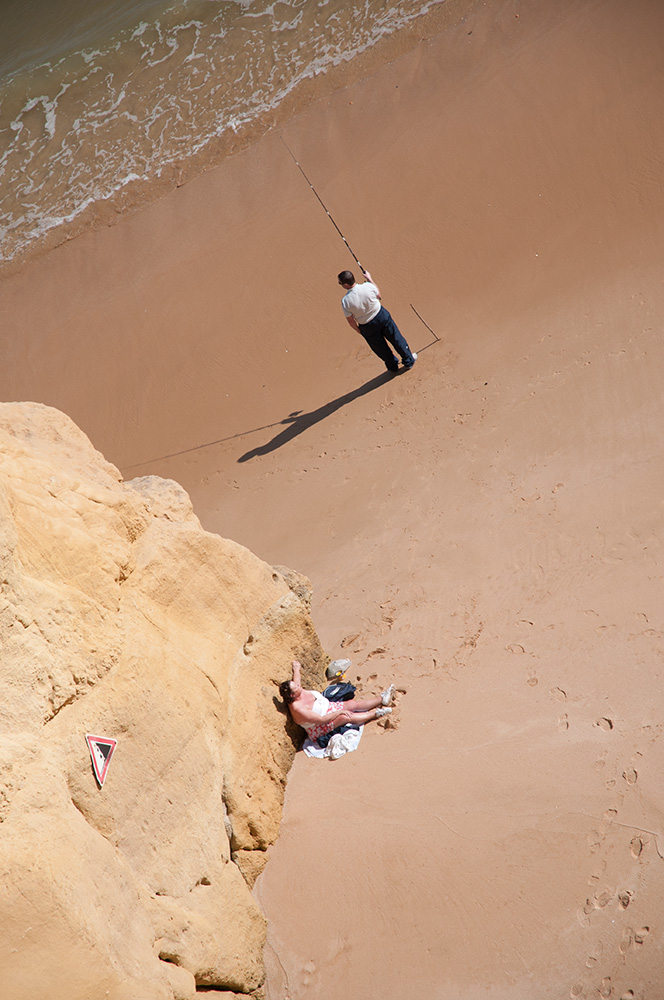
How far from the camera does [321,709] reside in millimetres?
5648

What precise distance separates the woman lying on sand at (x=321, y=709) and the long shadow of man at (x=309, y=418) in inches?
150

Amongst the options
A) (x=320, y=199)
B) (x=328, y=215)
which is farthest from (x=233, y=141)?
(x=328, y=215)

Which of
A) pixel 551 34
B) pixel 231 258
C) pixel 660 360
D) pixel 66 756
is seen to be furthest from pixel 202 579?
pixel 551 34

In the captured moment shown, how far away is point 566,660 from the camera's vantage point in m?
5.35

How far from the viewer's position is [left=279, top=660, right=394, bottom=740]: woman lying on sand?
5.62 meters

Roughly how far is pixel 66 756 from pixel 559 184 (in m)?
8.01

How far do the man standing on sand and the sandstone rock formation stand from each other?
10.8 feet

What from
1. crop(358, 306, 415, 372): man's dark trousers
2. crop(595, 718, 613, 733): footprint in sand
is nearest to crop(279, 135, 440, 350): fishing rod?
crop(358, 306, 415, 372): man's dark trousers

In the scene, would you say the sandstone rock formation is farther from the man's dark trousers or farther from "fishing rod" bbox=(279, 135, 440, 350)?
"fishing rod" bbox=(279, 135, 440, 350)

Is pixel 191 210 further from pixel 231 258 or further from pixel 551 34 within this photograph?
pixel 551 34

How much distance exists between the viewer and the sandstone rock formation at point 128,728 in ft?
12.1

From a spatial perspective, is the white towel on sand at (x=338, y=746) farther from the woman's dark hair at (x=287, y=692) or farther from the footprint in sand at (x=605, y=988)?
the footprint in sand at (x=605, y=988)

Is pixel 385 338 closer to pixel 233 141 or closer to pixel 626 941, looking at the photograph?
pixel 233 141

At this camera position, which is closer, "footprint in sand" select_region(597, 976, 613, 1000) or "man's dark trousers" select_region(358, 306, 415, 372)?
"footprint in sand" select_region(597, 976, 613, 1000)
